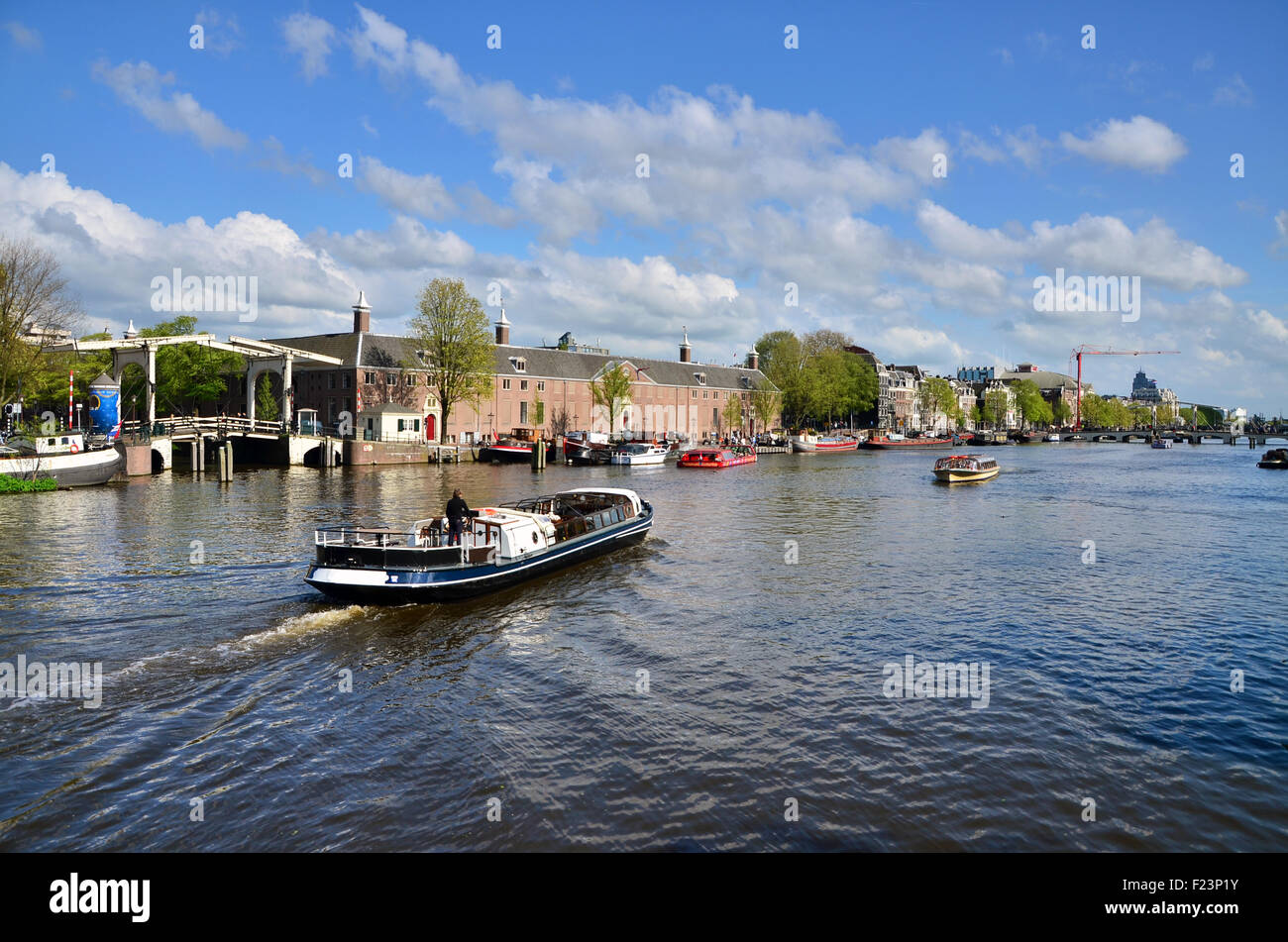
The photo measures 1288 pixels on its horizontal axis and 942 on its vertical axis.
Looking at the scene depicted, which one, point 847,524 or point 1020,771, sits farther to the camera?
point 847,524

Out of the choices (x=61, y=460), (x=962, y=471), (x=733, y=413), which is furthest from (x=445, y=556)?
(x=733, y=413)

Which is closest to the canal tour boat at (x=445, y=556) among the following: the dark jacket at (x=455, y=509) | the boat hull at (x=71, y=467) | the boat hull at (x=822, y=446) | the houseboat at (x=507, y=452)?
the dark jacket at (x=455, y=509)

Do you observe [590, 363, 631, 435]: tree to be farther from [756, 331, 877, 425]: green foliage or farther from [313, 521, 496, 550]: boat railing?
[313, 521, 496, 550]: boat railing

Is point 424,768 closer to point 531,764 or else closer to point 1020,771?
point 531,764

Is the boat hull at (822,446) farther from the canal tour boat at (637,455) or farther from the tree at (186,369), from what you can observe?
the tree at (186,369)

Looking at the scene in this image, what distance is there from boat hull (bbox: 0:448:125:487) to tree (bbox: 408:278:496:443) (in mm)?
37991

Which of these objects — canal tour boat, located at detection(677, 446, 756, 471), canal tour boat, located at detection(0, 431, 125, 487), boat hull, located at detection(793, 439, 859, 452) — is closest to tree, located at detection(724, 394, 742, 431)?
boat hull, located at detection(793, 439, 859, 452)

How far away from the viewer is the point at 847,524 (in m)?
38.8

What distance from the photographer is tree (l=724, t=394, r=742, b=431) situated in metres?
134

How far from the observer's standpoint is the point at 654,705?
1438 centimetres

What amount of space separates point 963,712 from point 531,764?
7.98m

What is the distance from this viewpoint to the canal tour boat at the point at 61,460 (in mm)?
44906

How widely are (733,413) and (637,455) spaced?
55293mm
